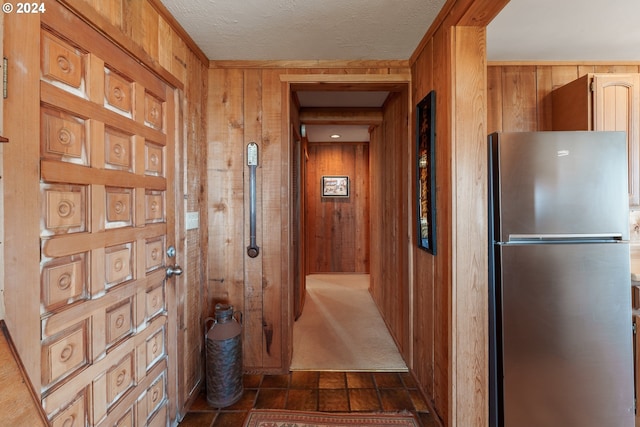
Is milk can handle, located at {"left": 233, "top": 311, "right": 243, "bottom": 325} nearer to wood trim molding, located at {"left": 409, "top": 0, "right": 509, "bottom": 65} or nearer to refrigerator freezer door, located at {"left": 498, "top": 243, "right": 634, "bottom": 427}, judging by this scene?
refrigerator freezer door, located at {"left": 498, "top": 243, "right": 634, "bottom": 427}

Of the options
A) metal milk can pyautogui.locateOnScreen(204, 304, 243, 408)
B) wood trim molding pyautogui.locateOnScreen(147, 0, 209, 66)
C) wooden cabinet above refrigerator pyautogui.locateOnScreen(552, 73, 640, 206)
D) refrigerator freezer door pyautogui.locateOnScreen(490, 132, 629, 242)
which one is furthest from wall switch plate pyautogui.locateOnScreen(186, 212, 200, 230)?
wooden cabinet above refrigerator pyautogui.locateOnScreen(552, 73, 640, 206)

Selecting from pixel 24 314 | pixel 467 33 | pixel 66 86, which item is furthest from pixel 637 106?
pixel 24 314

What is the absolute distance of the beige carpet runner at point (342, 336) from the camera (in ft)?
7.45

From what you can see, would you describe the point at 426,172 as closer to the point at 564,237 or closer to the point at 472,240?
the point at 472,240

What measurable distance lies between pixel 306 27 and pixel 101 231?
5.01ft

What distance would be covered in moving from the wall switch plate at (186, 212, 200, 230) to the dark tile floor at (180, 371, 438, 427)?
116 centimetres

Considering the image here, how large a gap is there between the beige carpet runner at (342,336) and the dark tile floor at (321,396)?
121 millimetres

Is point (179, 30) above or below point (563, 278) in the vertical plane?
above

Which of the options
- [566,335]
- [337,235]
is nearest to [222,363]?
[566,335]

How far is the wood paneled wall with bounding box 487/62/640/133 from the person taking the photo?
6.96 feet

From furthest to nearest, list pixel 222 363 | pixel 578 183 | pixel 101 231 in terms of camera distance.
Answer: pixel 222 363
pixel 578 183
pixel 101 231

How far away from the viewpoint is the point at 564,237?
145cm

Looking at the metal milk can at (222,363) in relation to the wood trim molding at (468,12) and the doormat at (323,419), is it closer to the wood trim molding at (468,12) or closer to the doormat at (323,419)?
the doormat at (323,419)

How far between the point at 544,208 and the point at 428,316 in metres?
0.91
